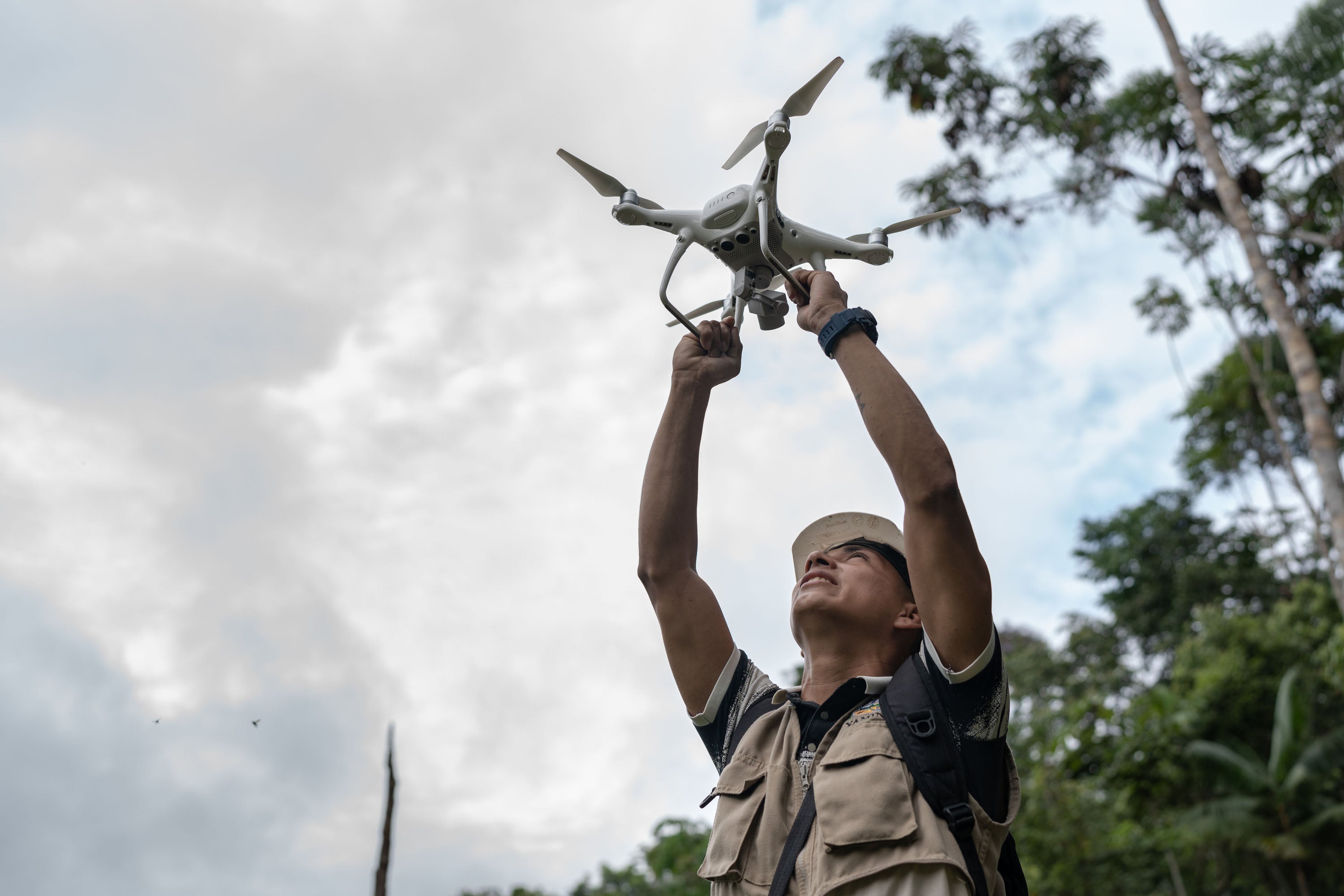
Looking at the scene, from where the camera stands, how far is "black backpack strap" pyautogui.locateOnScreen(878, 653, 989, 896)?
2146mm

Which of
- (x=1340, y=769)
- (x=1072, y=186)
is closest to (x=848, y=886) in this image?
Result: (x=1072, y=186)

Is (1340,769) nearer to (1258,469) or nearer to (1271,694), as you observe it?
(1271,694)

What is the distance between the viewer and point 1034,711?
22.7m

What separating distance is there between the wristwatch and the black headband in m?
0.63

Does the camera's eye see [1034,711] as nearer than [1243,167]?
No

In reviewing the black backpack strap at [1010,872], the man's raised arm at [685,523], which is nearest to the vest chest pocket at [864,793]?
the black backpack strap at [1010,872]

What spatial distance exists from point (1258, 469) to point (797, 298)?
23.8 meters

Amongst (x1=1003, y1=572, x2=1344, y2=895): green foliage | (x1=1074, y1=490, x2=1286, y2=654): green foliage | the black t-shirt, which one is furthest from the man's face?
(x1=1074, y1=490, x2=1286, y2=654): green foliage

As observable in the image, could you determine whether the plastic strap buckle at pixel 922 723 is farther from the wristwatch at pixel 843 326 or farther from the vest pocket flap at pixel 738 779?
the wristwatch at pixel 843 326

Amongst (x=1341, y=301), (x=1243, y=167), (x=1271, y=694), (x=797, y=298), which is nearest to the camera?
(x=797, y=298)

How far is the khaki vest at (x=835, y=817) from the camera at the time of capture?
2.10m

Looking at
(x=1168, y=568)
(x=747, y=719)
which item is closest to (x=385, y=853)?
(x=747, y=719)

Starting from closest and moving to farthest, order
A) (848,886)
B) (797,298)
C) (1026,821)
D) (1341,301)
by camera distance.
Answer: (848,886) < (797,298) < (1341,301) < (1026,821)

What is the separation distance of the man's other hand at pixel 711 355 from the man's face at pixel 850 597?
24.8 inches
